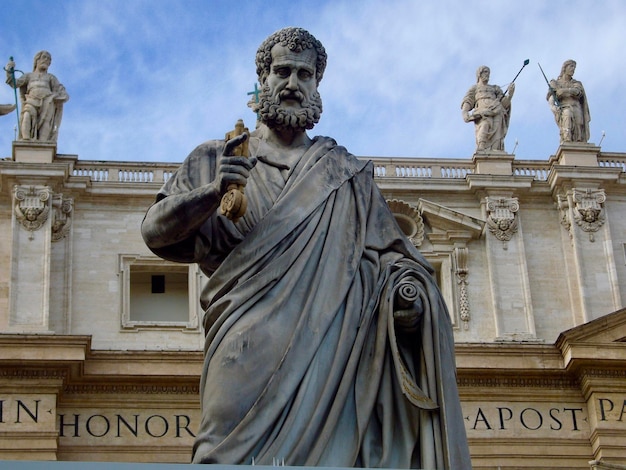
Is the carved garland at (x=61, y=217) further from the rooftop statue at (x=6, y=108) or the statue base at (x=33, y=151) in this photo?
the rooftop statue at (x=6, y=108)

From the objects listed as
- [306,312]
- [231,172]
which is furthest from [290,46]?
[306,312]

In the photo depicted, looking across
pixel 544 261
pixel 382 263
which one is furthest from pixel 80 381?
pixel 382 263

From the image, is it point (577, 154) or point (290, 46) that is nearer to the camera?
point (290, 46)

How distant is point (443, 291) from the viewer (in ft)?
105

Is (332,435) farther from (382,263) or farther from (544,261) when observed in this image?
(544,261)

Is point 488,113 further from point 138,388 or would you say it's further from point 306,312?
point 306,312

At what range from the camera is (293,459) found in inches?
223

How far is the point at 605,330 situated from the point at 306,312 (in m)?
25.3

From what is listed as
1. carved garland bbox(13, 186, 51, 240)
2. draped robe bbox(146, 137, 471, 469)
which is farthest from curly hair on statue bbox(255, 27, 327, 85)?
carved garland bbox(13, 186, 51, 240)

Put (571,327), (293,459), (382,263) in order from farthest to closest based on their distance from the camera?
1. (571,327)
2. (382,263)
3. (293,459)

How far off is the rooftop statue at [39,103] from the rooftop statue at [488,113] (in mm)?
6993

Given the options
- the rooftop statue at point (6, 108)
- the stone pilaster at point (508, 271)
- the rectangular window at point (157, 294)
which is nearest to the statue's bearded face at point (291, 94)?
the rooftop statue at point (6, 108)

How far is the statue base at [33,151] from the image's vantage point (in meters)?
31.8

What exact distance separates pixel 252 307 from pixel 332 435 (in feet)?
1.59
